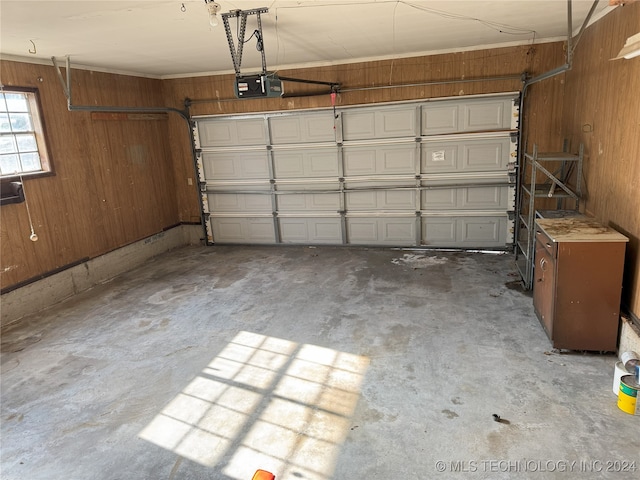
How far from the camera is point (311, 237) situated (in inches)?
291

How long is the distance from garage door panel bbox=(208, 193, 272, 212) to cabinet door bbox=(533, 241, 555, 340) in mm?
4579

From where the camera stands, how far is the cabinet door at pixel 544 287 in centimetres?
361

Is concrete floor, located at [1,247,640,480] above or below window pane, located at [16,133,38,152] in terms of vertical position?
below

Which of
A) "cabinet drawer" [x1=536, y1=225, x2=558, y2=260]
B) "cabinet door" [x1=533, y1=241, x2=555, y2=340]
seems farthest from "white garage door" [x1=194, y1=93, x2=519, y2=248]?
"cabinet door" [x1=533, y1=241, x2=555, y2=340]

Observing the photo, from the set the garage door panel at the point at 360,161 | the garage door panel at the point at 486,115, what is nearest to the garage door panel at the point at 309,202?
the garage door panel at the point at 360,161

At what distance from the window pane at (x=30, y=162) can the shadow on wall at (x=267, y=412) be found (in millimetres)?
3484

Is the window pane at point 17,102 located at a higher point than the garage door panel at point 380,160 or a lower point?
higher

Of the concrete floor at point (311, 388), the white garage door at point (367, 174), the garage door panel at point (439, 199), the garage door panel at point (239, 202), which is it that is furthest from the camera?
the garage door panel at point (239, 202)

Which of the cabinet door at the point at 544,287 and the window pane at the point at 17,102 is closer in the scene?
the cabinet door at the point at 544,287

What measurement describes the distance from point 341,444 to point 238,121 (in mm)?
5804

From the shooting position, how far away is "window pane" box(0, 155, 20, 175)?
483 cm

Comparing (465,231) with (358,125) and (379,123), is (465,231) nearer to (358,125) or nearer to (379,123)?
(379,123)

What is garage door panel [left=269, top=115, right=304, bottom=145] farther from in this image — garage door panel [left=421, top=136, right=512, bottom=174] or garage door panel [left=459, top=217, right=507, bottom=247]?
garage door panel [left=459, top=217, right=507, bottom=247]

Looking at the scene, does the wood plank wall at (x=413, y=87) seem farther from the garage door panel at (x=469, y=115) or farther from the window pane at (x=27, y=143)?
the window pane at (x=27, y=143)
